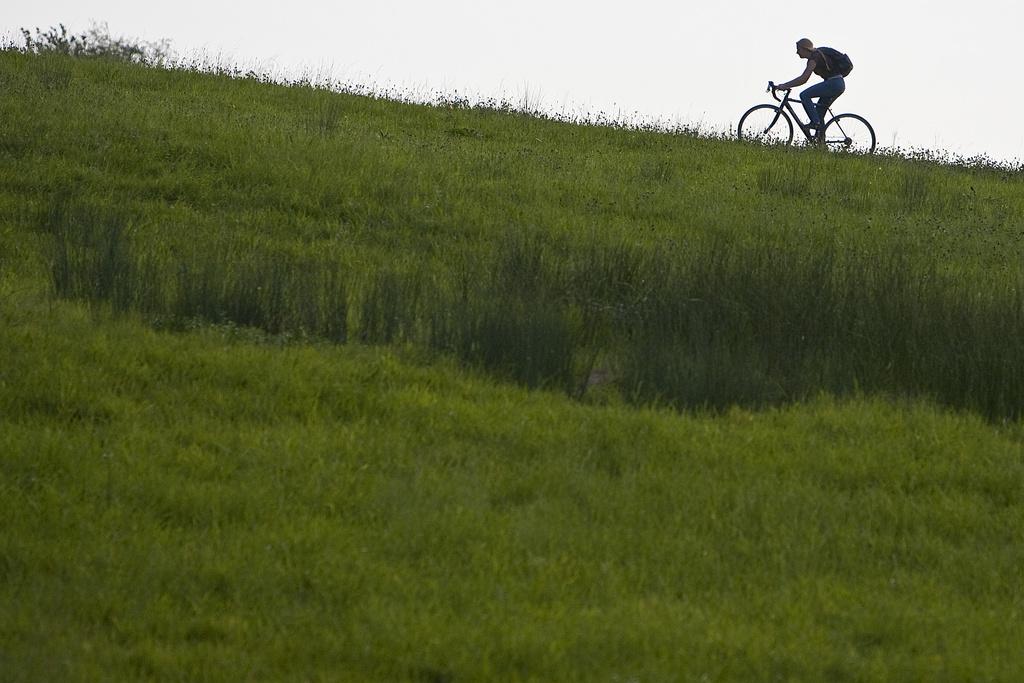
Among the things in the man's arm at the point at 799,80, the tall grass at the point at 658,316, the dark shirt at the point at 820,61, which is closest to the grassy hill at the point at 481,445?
the tall grass at the point at 658,316

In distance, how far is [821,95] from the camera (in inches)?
742

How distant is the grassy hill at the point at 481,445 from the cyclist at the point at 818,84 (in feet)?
20.2

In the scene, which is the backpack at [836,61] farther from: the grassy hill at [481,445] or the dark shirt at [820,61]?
the grassy hill at [481,445]

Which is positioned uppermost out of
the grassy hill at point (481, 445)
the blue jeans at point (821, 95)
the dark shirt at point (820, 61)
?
the dark shirt at point (820, 61)

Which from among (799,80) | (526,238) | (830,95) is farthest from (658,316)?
(830,95)

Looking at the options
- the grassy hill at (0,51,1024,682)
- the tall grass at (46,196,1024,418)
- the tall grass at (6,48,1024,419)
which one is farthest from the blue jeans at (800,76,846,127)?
the tall grass at (46,196,1024,418)

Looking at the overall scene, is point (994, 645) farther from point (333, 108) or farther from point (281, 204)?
point (333, 108)

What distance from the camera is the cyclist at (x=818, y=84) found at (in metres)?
18.8

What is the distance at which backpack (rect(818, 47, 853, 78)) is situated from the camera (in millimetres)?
18859

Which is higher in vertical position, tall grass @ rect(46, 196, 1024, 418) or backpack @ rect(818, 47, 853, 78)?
backpack @ rect(818, 47, 853, 78)

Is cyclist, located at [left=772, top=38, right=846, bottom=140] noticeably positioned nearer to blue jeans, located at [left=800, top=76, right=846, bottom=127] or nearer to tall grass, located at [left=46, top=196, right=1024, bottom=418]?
blue jeans, located at [left=800, top=76, right=846, bottom=127]

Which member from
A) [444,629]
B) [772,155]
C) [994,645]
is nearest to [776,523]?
[994,645]

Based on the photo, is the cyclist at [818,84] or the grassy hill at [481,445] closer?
the grassy hill at [481,445]

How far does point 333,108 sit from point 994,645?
1367 cm
